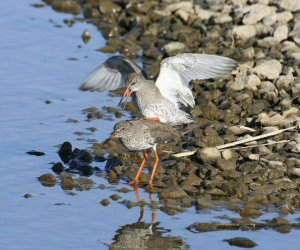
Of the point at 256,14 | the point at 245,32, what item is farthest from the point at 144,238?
the point at 256,14

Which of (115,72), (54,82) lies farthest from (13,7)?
(115,72)

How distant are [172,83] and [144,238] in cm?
340

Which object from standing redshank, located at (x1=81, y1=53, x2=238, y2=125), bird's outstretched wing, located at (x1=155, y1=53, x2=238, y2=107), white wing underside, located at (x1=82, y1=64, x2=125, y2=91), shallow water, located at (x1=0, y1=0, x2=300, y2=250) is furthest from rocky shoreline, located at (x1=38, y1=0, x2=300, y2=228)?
white wing underside, located at (x1=82, y1=64, x2=125, y2=91)

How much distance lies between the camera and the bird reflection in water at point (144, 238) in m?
11.2

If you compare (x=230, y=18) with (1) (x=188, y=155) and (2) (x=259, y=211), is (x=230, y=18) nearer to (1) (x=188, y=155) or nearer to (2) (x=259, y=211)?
(1) (x=188, y=155)

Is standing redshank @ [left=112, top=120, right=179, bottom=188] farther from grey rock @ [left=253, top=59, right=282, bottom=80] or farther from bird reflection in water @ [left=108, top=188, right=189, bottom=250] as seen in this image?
grey rock @ [left=253, top=59, right=282, bottom=80]

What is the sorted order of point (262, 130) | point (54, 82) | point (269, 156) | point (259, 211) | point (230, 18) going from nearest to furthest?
point (259, 211)
point (269, 156)
point (262, 130)
point (54, 82)
point (230, 18)

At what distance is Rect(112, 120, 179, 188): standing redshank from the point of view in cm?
1295

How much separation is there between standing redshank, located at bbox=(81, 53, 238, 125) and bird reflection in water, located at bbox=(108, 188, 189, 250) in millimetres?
2492

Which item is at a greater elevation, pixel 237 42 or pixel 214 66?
pixel 237 42

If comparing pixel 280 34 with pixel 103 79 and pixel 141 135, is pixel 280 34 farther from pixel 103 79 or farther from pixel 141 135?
pixel 141 135

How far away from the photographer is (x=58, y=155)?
45.9ft

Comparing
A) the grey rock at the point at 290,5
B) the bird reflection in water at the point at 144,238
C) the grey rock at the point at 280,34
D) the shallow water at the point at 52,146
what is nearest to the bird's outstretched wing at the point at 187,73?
the shallow water at the point at 52,146

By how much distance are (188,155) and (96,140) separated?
5.50 feet
